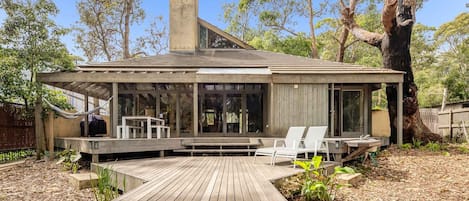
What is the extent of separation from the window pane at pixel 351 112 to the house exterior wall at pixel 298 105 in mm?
1797

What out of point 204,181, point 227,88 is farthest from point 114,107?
point 204,181

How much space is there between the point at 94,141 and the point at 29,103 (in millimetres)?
3314

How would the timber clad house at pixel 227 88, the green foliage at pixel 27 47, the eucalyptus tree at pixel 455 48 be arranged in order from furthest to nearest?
the eucalyptus tree at pixel 455 48, the timber clad house at pixel 227 88, the green foliage at pixel 27 47

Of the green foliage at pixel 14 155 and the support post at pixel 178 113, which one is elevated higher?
the support post at pixel 178 113

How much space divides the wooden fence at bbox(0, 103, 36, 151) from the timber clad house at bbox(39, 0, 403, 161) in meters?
1.27

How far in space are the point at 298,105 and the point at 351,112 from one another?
262 centimetres

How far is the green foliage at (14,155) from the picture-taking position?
318 inches

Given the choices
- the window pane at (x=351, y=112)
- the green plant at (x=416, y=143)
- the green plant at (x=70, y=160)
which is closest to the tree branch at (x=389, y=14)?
the window pane at (x=351, y=112)

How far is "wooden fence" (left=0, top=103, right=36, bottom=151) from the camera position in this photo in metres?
8.23

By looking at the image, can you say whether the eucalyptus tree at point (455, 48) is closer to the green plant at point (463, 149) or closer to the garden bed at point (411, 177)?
the green plant at point (463, 149)

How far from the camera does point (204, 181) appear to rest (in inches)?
173

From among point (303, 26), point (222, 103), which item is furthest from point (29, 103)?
point (303, 26)

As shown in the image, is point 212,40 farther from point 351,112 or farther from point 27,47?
point 27,47

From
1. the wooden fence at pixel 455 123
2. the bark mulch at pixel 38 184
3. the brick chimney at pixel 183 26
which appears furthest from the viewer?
the brick chimney at pixel 183 26
